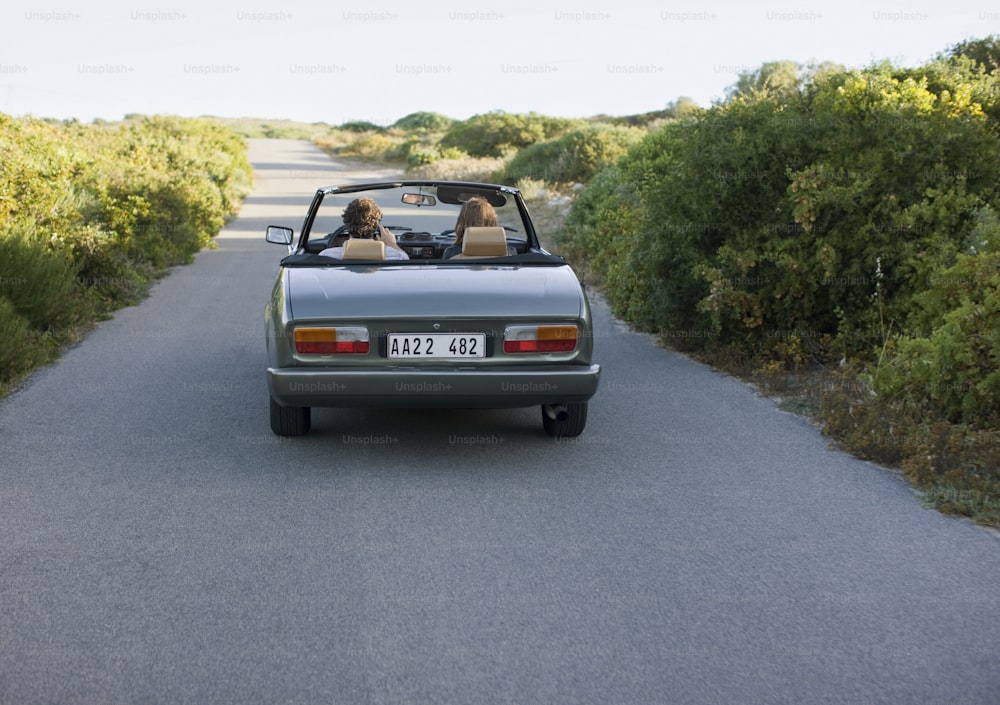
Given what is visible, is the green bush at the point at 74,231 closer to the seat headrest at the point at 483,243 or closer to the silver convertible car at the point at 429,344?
the silver convertible car at the point at 429,344

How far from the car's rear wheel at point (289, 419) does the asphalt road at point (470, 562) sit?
0.31 ft

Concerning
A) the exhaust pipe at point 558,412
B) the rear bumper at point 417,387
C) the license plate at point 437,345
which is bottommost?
the exhaust pipe at point 558,412

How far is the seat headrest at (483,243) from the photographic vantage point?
681cm

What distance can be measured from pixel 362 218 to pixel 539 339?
1.94 meters

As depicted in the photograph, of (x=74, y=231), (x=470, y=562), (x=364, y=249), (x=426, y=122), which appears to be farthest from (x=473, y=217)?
(x=426, y=122)

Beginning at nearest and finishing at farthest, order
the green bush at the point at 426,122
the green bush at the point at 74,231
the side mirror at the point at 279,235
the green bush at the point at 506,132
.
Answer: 1. the side mirror at the point at 279,235
2. the green bush at the point at 74,231
3. the green bush at the point at 506,132
4. the green bush at the point at 426,122

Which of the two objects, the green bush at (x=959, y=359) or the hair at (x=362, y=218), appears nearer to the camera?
the green bush at (x=959, y=359)

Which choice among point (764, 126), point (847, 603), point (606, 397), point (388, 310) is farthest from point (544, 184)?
point (847, 603)

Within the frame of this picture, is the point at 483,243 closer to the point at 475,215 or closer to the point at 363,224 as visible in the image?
the point at 475,215

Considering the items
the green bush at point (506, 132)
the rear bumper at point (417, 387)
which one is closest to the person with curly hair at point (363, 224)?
the rear bumper at point (417, 387)

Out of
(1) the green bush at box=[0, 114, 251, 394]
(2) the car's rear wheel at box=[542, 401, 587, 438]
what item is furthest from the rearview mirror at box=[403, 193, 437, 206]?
(1) the green bush at box=[0, 114, 251, 394]

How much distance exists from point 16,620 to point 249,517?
4.38ft

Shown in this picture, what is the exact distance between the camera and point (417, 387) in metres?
5.69

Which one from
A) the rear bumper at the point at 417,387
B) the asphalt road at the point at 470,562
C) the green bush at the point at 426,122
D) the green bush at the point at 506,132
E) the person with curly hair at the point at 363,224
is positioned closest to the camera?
the asphalt road at the point at 470,562
